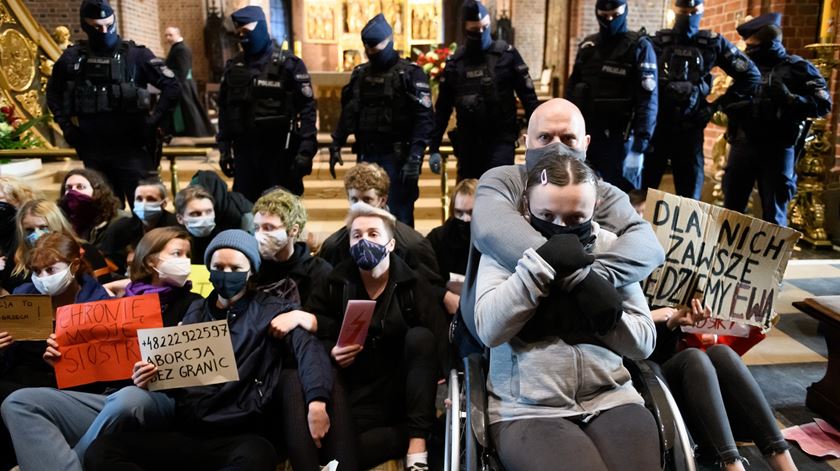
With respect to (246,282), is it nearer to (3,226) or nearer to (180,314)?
(180,314)

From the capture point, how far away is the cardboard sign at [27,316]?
2549 millimetres

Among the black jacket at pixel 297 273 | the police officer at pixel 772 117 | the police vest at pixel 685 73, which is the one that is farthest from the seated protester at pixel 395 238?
the police officer at pixel 772 117

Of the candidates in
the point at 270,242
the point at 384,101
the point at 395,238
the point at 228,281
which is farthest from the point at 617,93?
the point at 228,281

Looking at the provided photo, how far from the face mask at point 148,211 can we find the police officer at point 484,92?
74.6 inches

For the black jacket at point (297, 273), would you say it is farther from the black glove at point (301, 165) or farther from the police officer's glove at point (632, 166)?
the police officer's glove at point (632, 166)

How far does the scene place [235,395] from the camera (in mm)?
2471

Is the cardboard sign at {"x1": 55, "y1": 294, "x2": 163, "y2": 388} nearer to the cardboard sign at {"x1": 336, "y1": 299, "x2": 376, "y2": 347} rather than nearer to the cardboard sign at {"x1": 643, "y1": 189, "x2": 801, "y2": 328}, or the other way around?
the cardboard sign at {"x1": 336, "y1": 299, "x2": 376, "y2": 347}

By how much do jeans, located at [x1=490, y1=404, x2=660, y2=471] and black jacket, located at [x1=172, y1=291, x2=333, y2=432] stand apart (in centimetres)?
87

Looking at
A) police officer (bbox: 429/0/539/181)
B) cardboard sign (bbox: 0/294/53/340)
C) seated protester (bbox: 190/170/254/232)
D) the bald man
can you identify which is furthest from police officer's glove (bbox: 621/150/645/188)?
cardboard sign (bbox: 0/294/53/340)

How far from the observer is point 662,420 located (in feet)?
6.11

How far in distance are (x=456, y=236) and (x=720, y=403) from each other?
1.62 m

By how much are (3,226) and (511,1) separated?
42.3 ft

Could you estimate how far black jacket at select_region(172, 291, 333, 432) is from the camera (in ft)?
7.97

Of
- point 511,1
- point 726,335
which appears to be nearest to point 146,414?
point 726,335
